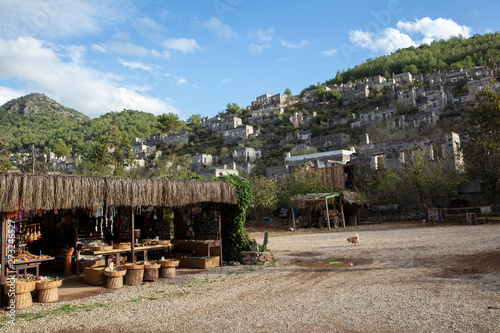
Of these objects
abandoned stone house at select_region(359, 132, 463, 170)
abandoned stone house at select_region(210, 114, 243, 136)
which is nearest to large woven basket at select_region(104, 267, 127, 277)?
abandoned stone house at select_region(359, 132, 463, 170)

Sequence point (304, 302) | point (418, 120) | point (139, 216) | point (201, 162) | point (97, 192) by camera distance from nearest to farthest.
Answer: point (304, 302), point (97, 192), point (139, 216), point (418, 120), point (201, 162)

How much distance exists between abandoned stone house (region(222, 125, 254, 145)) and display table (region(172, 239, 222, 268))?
61.9m

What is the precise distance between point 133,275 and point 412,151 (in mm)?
25612

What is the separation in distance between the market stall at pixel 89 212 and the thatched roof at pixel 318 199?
40.7 feet

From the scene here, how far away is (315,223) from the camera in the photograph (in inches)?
1024

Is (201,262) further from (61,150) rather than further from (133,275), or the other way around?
(61,150)

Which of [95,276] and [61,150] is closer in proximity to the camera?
[95,276]

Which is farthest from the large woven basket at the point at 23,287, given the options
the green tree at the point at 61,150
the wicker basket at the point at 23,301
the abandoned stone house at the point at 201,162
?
the green tree at the point at 61,150

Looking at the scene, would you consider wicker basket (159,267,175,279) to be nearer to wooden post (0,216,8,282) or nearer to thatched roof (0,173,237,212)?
thatched roof (0,173,237,212)

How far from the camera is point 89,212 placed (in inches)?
410

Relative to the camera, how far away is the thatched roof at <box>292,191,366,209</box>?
882 inches

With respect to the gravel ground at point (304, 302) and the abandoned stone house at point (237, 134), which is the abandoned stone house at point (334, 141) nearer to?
the abandoned stone house at point (237, 134)

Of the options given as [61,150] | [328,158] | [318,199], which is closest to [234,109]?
[61,150]

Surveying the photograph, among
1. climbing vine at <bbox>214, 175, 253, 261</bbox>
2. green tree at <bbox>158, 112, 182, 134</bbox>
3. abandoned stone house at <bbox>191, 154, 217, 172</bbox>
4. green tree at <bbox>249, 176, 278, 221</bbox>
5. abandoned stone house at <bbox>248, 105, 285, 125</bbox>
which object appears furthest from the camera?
green tree at <bbox>158, 112, 182, 134</bbox>
